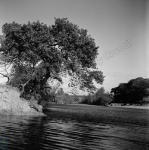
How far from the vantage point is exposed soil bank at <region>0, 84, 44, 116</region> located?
33653 millimetres

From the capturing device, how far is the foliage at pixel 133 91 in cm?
15012

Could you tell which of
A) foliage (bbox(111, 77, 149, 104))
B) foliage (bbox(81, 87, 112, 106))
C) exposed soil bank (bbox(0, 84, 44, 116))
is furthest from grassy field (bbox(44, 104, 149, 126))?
foliage (bbox(81, 87, 112, 106))

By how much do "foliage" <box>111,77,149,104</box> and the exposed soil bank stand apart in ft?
394

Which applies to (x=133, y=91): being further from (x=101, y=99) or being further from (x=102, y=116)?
(x=102, y=116)

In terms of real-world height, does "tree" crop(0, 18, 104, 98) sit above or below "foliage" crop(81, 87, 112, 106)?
above

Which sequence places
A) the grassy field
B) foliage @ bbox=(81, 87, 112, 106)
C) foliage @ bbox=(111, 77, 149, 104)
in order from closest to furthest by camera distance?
the grassy field, foliage @ bbox=(111, 77, 149, 104), foliage @ bbox=(81, 87, 112, 106)

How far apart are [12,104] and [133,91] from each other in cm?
13047

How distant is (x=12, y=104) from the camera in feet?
113

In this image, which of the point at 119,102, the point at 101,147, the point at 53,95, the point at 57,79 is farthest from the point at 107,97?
the point at 101,147

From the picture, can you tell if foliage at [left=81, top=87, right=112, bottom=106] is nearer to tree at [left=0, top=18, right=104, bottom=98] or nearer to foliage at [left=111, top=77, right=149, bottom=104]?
foliage at [left=111, top=77, right=149, bottom=104]

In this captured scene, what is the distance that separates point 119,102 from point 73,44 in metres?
144

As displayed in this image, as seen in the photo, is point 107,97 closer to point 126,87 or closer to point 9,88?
point 126,87

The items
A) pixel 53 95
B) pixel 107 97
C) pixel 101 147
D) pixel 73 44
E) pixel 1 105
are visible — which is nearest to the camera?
pixel 101 147

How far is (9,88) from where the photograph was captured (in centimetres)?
3597
